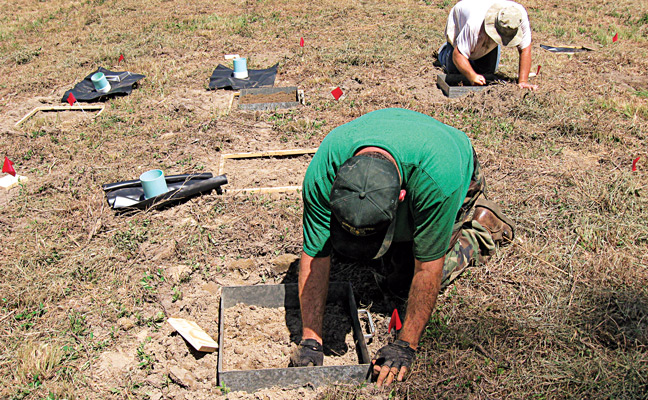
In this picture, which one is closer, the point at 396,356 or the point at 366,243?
the point at 366,243

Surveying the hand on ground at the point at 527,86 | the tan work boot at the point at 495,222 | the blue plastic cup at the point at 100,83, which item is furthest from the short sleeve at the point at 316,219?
the blue plastic cup at the point at 100,83

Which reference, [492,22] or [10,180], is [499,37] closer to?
[492,22]

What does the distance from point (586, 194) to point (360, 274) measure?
83.3 inches

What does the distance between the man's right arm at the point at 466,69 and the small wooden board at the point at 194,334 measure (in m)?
4.82

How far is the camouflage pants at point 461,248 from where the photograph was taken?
9.67 feet

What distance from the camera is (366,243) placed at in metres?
2.07

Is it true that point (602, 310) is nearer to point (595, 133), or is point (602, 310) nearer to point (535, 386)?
point (535, 386)

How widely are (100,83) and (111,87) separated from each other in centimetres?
22

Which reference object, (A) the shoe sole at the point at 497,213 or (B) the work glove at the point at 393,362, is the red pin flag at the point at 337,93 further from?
(B) the work glove at the point at 393,362

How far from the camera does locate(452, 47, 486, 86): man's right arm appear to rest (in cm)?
599

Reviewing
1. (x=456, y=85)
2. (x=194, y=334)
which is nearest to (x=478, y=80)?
(x=456, y=85)

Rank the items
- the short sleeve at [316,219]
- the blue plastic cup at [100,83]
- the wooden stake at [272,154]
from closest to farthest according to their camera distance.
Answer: the short sleeve at [316,219] → the wooden stake at [272,154] → the blue plastic cup at [100,83]

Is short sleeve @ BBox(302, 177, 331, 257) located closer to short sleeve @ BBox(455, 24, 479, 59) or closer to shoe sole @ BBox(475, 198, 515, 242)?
shoe sole @ BBox(475, 198, 515, 242)

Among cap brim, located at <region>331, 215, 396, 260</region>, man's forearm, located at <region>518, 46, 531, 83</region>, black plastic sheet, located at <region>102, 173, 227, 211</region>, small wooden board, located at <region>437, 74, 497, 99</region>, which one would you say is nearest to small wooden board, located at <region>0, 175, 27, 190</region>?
black plastic sheet, located at <region>102, 173, 227, 211</region>
